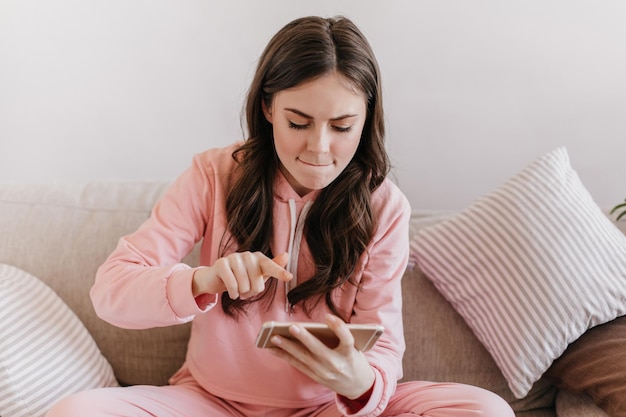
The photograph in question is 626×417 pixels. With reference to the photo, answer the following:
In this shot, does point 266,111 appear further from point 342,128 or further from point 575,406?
point 575,406

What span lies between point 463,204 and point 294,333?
108 centimetres

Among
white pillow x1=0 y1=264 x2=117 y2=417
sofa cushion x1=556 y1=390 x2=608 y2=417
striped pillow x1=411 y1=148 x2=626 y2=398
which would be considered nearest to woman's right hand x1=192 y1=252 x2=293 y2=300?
white pillow x1=0 y1=264 x2=117 y2=417

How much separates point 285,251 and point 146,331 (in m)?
0.42

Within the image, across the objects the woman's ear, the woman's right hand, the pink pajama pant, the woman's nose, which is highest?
the woman's ear

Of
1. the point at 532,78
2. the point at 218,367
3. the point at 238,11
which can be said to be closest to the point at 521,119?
the point at 532,78

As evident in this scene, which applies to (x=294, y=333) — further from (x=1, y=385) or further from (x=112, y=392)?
(x=1, y=385)

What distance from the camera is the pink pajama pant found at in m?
1.19

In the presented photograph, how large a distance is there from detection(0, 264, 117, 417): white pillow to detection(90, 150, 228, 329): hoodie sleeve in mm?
182

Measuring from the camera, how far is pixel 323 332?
106 cm

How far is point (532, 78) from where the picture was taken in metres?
1.85

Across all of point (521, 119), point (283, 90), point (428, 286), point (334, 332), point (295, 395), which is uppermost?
point (283, 90)

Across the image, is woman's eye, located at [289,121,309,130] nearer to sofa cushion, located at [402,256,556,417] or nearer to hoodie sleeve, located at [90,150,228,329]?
hoodie sleeve, located at [90,150,228,329]

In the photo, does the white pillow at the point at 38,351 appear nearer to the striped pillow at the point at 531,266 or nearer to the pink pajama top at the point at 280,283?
the pink pajama top at the point at 280,283

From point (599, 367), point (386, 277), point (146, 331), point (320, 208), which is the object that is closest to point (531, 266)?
point (599, 367)
